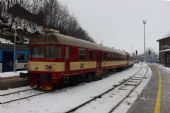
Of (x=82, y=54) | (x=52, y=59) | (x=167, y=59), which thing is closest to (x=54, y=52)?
(x=52, y=59)

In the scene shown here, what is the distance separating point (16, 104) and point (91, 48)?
9.41 m

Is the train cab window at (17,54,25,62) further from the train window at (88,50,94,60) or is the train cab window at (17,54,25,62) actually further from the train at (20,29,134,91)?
the train at (20,29,134,91)

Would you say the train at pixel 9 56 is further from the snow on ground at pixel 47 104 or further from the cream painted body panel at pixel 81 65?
the snow on ground at pixel 47 104

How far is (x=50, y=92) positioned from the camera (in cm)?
1402

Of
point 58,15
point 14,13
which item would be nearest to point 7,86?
point 14,13

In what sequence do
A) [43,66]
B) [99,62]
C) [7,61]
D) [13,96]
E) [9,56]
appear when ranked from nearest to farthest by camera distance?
[13,96] < [43,66] < [99,62] < [7,61] < [9,56]

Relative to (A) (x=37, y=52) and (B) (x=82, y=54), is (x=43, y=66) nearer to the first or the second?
(A) (x=37, y=52)

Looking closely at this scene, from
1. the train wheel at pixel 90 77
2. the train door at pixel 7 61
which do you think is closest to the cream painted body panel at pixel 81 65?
the train wheel at pixel 90 77

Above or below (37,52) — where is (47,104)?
below

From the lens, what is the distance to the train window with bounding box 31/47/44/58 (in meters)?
14.8

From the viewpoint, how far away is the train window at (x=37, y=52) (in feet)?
48.6

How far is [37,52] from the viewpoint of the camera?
15.1 meters

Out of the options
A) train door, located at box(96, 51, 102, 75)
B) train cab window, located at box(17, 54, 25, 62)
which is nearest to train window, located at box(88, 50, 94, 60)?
train door, located at box(96, 51, 102, 75)

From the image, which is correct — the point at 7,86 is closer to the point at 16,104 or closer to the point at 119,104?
the point at 16,104
